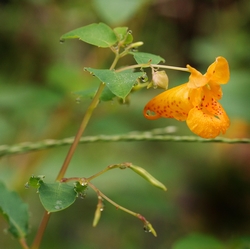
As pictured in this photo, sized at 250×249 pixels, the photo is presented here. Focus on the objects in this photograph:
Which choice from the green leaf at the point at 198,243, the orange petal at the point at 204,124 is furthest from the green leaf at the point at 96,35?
the green leaf at the point at 198,243

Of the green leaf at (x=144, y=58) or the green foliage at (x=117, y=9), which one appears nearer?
the green leaf at (x=144, y=58)

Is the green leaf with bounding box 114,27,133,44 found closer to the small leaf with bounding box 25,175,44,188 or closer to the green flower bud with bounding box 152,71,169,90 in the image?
the green flower bud with bounding box 152,71,169,90

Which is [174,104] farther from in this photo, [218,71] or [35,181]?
[35,181]

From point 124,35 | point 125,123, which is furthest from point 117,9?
point 124,35

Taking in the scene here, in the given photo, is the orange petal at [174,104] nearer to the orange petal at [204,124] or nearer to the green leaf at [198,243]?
the orange petal at [204,124]

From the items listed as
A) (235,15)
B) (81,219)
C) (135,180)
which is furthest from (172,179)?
(235,15)

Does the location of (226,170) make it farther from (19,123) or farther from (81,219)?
(19,123)
